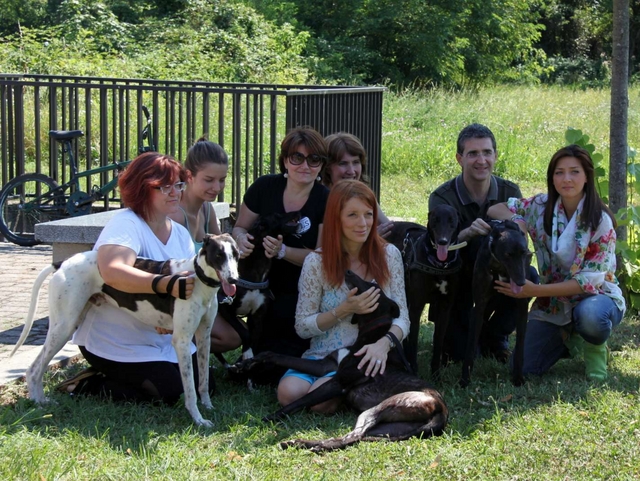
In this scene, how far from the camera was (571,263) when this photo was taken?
15.9 feet

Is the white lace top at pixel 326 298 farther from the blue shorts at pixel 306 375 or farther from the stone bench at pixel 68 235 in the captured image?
the stone bench at pixel 68 235

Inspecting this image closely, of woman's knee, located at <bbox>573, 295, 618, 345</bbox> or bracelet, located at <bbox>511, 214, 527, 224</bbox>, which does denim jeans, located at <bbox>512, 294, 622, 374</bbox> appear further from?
bracelet, located at <bbox>511, 214, 527, 224</bbox>

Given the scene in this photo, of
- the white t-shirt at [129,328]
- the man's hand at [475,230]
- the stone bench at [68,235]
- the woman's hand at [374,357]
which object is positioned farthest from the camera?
the stone bench at [68,235]

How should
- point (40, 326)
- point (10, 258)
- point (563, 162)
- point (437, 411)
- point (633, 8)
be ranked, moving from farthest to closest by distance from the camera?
point (633, 8)
point (10, 258)
point (40, 326)
point (563, 162)
point (437, 411)

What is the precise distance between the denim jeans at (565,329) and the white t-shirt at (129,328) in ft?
7.09

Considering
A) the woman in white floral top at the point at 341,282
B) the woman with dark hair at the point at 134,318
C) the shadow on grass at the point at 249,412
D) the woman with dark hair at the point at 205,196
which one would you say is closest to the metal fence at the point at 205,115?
the woman with dark hair at the point at 205,196

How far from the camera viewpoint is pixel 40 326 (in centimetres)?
593

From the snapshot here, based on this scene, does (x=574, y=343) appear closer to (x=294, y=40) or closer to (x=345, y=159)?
(x=345, y=159)

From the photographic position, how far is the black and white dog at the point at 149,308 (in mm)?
4047

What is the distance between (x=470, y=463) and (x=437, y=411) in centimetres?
45

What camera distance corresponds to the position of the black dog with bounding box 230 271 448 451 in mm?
3896

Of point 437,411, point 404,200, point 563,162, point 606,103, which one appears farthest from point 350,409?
point 606,103

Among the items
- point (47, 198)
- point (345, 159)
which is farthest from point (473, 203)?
point (47, 198)

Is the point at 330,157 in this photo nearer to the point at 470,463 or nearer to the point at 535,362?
the point at 535,362
